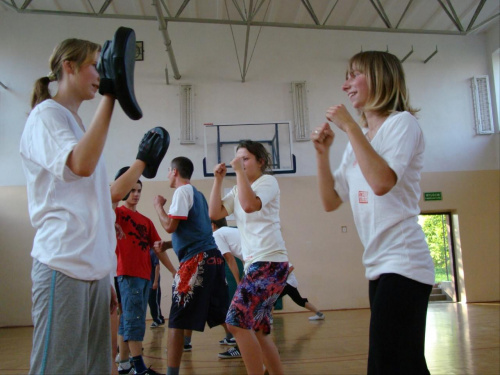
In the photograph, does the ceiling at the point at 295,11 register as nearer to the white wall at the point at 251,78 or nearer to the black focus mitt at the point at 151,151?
the white wall at the point at 251,78

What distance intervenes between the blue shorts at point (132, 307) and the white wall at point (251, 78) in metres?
6.02

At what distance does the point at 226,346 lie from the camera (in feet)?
15.9

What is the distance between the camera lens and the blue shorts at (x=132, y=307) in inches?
126

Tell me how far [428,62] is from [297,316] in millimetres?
6467

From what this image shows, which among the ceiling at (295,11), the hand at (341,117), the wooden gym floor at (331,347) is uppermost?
the ceiling at (295,11)

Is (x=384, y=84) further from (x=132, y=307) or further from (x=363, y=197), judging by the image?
(x=132, y=307)

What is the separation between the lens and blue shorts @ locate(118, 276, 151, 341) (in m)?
3.19

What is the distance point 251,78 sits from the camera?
977cm

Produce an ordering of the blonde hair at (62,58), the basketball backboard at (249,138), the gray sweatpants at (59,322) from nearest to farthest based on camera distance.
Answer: the gray sweatpants at (59,322) → the blonde hair at (62,58) → the basketball backboard at (249,138)

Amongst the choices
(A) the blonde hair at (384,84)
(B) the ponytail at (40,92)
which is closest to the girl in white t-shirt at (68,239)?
(B) the ponytail at (40,92)

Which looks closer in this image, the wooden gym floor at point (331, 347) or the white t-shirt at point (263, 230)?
the white t-shirt at point (263, 230)

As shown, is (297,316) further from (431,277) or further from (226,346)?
(431,277)

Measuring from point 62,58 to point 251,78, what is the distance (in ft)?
28.2

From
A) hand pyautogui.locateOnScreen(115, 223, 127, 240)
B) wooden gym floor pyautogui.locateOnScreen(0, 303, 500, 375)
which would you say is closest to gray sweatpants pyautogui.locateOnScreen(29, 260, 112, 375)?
hand pyautogui.locateOnScreen(115, 223, 127, 240)
